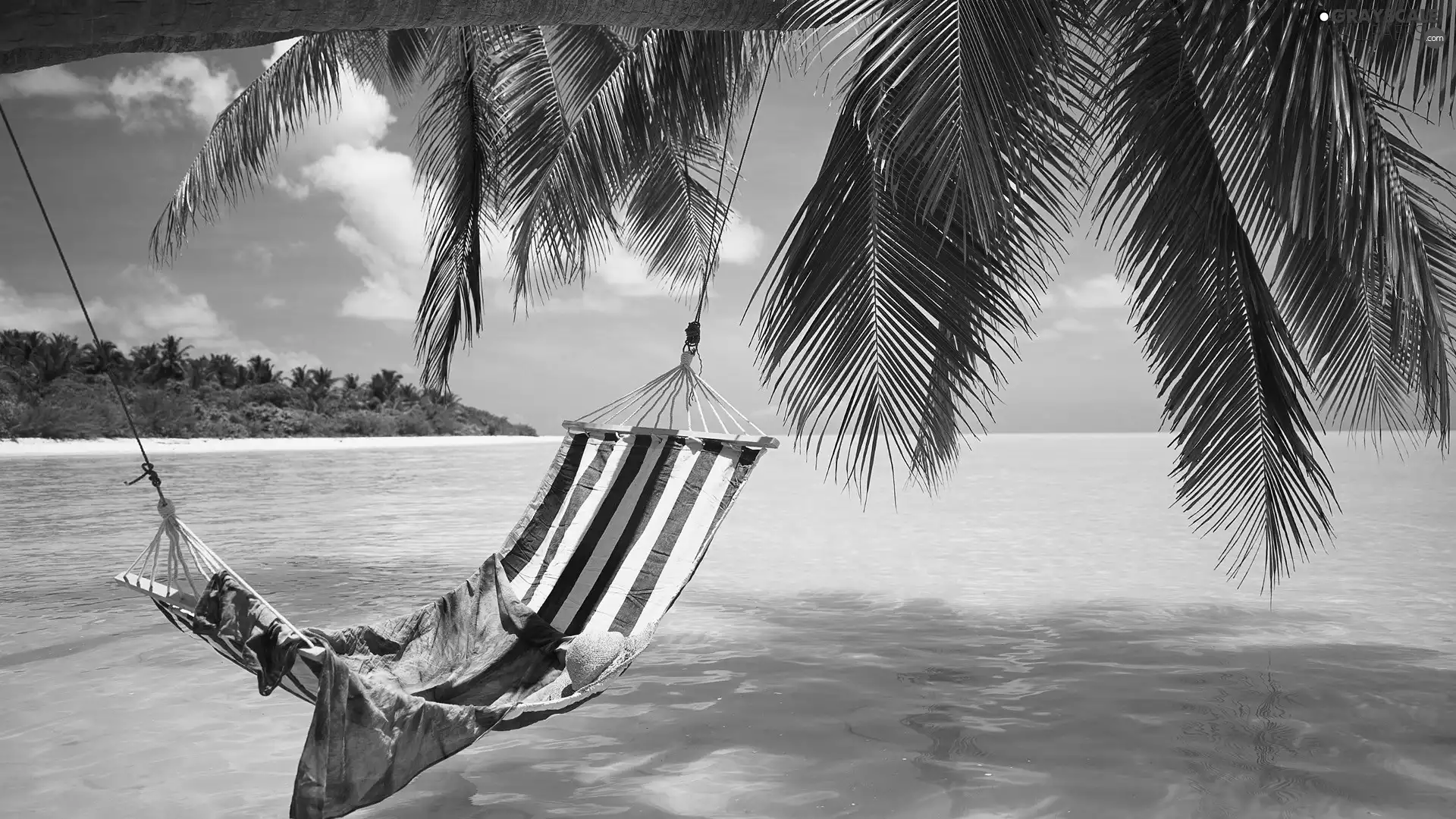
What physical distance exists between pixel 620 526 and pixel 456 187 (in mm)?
2346

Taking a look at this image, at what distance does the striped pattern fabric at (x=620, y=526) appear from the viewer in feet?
8.30

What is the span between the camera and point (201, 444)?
649 inches

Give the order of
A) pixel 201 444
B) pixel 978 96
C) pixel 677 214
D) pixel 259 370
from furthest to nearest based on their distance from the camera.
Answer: pixel 259 370, pixel 201 444, pixel 677 214, pixel 978 96

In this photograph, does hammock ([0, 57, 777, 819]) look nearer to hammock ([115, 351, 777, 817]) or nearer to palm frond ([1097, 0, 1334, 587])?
Answer: hammock ([115, 351, 777, 817])

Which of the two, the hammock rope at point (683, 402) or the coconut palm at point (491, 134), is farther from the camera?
the coconut palm at point (491, 134)

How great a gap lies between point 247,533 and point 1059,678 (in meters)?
5.27

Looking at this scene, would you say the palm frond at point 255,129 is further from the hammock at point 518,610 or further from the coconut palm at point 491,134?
the hammock at point 518,610

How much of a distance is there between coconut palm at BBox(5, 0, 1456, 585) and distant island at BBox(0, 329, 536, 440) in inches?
614

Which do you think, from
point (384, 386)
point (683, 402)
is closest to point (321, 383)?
point (384, 386)

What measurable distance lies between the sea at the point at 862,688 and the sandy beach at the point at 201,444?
30.0 ft

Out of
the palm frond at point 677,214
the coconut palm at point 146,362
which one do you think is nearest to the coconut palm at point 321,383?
the coconut palm at point 146,362

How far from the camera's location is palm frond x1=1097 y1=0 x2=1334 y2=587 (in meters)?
2.64

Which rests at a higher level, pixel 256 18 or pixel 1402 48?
pixel 1402 48

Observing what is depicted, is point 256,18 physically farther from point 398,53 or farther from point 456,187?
point 398,53
